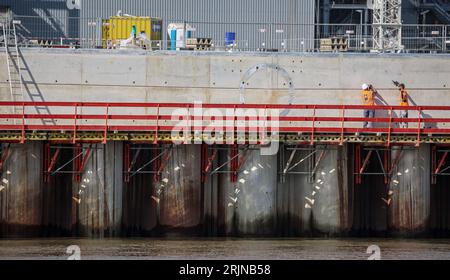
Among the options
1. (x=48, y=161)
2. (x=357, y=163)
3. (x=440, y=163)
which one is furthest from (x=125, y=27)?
(x=440, y=163)

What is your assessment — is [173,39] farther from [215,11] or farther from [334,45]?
[215,11]

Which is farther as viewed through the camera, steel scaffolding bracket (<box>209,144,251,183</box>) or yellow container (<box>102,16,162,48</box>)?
yellow container (<box>102,16,162,48</box>)

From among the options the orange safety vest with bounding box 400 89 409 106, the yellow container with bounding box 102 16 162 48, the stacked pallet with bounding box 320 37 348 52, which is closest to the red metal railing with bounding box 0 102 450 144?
the orange safety vest with bounding box 400 89 409 106

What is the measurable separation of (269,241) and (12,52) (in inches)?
478

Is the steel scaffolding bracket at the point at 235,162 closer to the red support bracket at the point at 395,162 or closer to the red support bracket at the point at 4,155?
the red support bracket at the point at 395,162

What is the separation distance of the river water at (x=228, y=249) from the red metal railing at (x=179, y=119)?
364 centimetres

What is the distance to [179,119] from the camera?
157ft

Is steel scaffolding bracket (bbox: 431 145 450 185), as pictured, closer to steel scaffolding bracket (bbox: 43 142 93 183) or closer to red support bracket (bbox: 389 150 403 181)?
red support bracket (bbox: 389 150 403 181)

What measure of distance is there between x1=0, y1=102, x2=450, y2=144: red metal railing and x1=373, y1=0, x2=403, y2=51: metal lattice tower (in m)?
12.1

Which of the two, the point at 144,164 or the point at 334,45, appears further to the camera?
the point at 334,45

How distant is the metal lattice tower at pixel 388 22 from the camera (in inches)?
2512

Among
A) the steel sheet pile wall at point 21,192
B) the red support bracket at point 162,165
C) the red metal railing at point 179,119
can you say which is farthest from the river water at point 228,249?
the red metal railing at point 179,119

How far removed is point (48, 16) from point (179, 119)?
2427 cm

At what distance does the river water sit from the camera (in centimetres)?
4175
